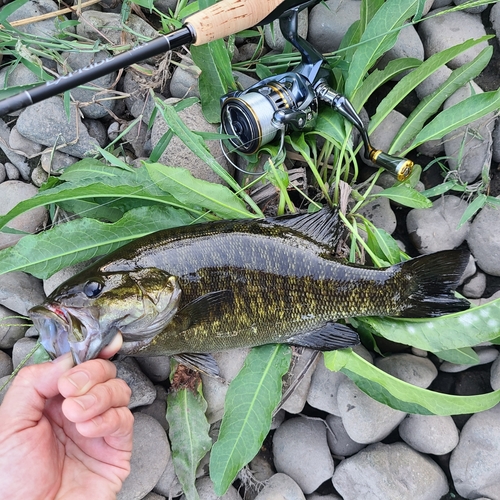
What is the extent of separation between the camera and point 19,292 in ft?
10.0

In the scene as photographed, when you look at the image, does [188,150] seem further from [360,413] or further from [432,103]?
[360,413]

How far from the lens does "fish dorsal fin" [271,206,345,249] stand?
277 centimetres

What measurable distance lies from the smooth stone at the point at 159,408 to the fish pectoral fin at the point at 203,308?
0.82 meters

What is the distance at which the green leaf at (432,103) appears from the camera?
3104 millimetres

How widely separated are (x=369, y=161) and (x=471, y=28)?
44.9 inches

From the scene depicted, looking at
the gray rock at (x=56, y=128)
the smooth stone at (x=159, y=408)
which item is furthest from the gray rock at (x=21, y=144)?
the smooth stone at (x=159, y=408)

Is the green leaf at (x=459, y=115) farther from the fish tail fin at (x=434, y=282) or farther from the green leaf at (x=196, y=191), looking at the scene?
→ the green leaf at (x=196, y=191)

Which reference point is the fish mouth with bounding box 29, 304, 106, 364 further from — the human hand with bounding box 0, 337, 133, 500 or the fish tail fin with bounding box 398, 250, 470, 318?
the fish tail fin with bounding box 398, 250, 470, 318

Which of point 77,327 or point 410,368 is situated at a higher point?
point 77,327

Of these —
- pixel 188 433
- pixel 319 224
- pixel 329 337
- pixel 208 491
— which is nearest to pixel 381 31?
pixel 319 224

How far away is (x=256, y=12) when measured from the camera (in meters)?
2.59

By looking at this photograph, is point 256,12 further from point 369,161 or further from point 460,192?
point 460,192

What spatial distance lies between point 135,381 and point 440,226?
214cm

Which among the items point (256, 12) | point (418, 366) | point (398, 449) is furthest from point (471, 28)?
point (398, 449)
